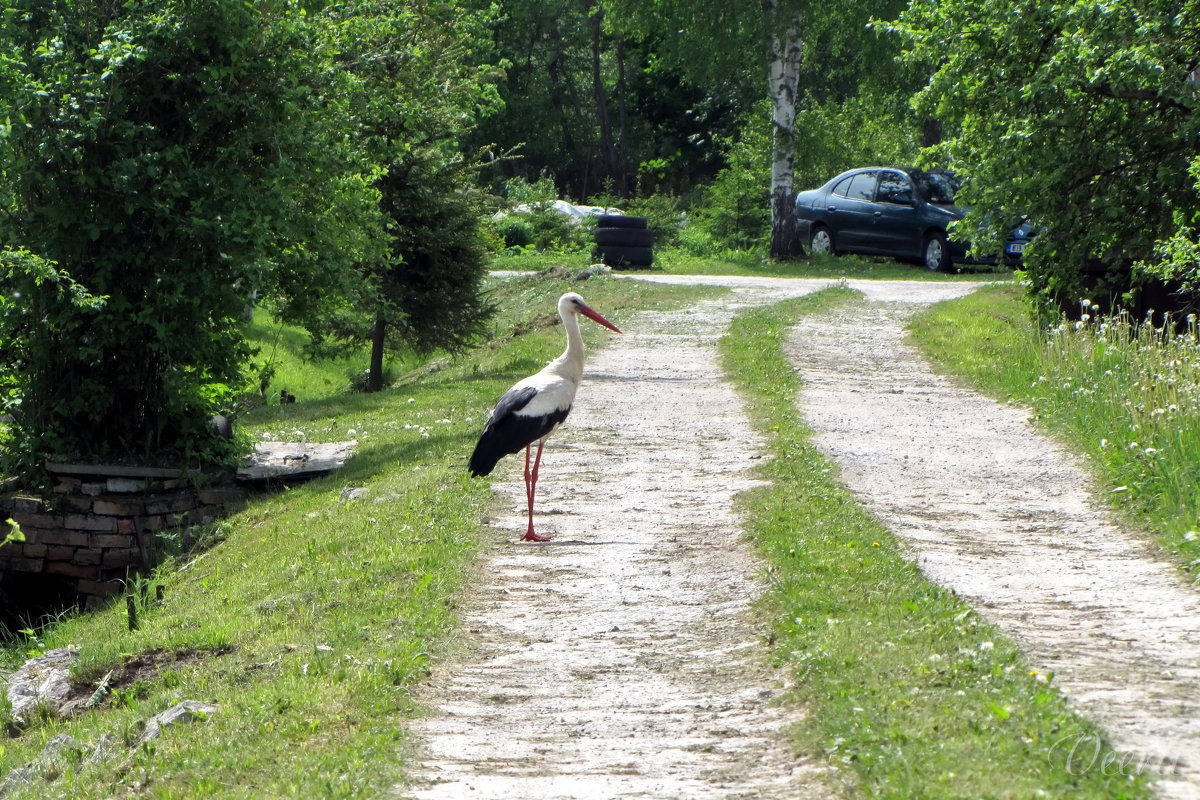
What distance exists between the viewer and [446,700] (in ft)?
20.8

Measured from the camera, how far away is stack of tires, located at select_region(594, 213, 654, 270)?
28.9m

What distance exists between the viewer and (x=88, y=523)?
13.2 meters

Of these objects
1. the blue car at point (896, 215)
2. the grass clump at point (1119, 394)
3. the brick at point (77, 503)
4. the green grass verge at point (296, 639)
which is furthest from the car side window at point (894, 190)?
the brick at point (77, 503)

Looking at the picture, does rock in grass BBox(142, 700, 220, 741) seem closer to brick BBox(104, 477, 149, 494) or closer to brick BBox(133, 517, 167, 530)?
brick BBox(133, 517, 167, 530)

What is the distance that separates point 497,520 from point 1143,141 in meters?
9.44

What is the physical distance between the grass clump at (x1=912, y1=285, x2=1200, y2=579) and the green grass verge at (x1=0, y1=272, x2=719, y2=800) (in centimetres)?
420

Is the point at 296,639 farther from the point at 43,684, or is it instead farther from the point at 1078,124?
the point at 1078,124

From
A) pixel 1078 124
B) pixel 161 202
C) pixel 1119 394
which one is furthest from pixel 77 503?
pixel 1078 124

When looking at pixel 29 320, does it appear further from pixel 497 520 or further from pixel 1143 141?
pixel 1143 141

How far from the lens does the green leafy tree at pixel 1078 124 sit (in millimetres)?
15000

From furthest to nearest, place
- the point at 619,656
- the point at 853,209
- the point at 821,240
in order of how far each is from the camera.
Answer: the point at 821,240
the point at 853,209
the point at 619,656

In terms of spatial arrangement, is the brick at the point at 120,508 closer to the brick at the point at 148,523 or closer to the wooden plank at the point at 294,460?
the brick at the point at 148,523

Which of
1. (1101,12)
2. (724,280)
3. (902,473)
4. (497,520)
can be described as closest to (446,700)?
(497,520)

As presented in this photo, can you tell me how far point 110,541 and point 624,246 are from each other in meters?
17.0
